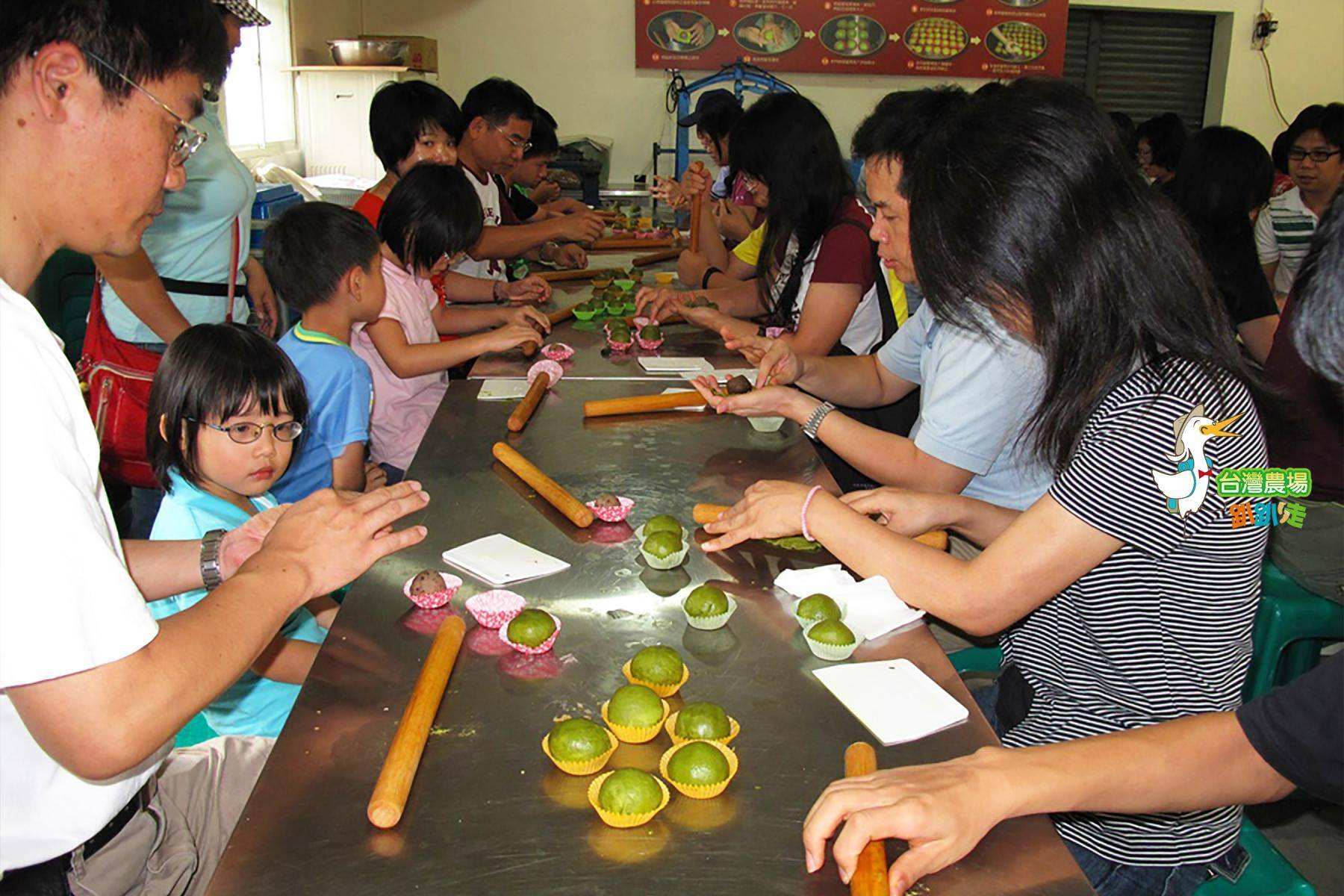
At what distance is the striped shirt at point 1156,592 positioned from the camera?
4.75 feet

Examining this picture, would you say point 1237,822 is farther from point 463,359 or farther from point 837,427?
point 463,359

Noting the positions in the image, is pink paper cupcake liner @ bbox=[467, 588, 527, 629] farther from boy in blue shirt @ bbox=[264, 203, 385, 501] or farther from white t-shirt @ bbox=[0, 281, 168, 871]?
boy in blue shirt @ bbox=[264, 203, 385, 501]

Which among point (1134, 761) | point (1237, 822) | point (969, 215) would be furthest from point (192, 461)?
point (1237, 822)

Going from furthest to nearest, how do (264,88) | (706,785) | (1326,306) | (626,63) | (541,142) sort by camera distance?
1. (626,63)
2. (264,88)
3. (541,142)
4. (706,785)
5. (1326,306)

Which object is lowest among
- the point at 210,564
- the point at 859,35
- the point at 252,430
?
the point at 210,564

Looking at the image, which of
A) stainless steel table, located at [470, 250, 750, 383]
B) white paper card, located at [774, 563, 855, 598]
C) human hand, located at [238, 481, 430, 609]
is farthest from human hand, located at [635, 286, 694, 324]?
human hand, located at [238, 481, 430, 609]

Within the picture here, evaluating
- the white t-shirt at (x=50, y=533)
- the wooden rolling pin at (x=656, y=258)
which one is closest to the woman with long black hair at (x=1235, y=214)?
the wooden rolling pin at (x=656, y=258)

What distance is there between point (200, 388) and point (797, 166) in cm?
205

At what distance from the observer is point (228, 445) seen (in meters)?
1.97

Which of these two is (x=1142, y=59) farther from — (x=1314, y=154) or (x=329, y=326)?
(x=329, y=326)

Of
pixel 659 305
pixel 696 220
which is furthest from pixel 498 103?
pixel 659 305

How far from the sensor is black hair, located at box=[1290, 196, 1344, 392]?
36.5 inches

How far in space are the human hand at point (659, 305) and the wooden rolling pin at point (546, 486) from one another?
158 centimetres

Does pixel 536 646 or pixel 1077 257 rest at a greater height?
pixel 1077 257
